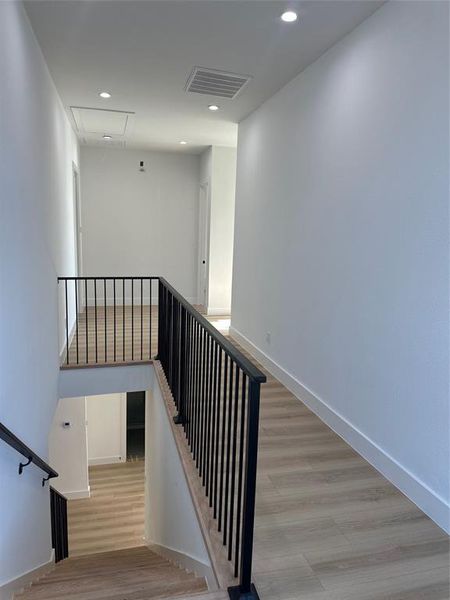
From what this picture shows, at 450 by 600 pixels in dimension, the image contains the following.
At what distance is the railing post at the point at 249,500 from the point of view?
5.02 feet

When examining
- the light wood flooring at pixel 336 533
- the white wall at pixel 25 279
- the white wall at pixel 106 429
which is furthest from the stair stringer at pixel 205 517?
the white wall at pixel 106 429

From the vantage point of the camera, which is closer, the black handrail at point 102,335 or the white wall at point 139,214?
the black handrail at point 102,335

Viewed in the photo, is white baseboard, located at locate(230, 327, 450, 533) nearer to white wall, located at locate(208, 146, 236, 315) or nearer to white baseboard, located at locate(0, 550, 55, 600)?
white baseboard, located at locate(0, 550, 55, 600)

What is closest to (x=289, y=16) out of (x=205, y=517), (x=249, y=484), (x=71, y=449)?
(x=249, y=484)

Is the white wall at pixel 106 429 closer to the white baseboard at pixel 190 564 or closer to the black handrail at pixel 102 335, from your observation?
the black handrail at pixel 102 335

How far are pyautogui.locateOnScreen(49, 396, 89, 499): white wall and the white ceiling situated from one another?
176 inches

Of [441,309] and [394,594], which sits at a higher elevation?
[441,309]

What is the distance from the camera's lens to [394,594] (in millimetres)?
1734

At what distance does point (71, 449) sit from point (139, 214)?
4121mm

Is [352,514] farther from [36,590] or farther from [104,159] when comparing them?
[104,159]

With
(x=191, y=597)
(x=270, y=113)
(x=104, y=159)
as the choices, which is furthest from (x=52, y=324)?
(x=104, y=159)

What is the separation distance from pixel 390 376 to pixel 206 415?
1129 mm

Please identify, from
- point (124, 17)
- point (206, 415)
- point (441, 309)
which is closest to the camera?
point (441, 309)

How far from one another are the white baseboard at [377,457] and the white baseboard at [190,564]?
119cm
